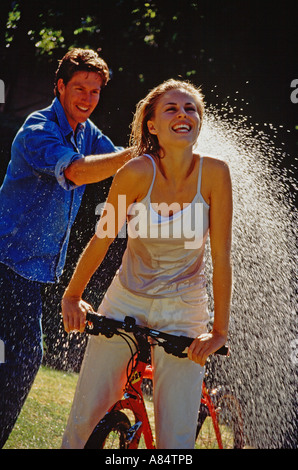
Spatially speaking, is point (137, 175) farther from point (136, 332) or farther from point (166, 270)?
point (136, 332)

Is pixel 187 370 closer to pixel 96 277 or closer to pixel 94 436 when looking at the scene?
pixel 94 436

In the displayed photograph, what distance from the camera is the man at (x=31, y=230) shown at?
3.63 meters

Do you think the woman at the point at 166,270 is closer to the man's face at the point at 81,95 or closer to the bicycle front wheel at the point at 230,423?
the man's face at the point at 81,95

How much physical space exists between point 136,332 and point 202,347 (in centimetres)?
28

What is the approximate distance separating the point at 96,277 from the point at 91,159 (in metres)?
5.80

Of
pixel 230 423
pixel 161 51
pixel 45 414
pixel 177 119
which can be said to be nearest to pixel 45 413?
pixel 45 414

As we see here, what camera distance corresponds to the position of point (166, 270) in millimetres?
2760

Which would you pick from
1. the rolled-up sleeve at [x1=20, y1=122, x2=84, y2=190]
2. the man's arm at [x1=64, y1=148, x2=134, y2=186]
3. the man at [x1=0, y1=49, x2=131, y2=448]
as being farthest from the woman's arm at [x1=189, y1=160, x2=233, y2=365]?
the rolled-up sleeve at [x1=20, y1=122, x2=84, y2=190]

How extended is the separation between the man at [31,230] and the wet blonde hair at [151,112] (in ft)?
1.69

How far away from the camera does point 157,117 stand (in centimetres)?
290

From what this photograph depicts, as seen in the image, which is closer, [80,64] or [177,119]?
[177,119]

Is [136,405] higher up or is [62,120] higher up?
[62,120]

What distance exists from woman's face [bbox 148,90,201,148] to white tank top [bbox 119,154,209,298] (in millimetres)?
114
